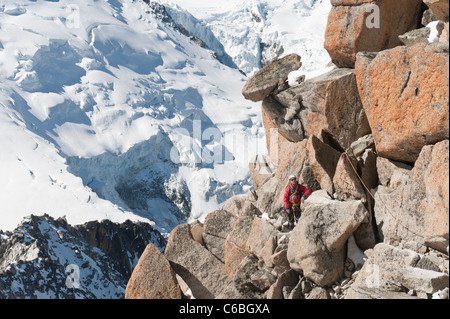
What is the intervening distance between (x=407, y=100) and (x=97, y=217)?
166 feet

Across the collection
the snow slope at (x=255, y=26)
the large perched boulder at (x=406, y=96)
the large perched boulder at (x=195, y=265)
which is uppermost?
the large perched boulder at (x=406, y=96)

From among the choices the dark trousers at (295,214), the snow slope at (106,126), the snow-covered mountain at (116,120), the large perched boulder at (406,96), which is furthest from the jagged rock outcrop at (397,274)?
the snow slope at (106,126)

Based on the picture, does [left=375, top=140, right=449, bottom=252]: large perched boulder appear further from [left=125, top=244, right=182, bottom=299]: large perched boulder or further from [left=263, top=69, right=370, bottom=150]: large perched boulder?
[left=125, top=244, right=182, bottom=299]: large perched boulder

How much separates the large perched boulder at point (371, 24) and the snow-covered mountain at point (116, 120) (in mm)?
42303

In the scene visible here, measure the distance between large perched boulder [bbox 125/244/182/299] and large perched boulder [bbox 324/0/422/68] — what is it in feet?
22.1

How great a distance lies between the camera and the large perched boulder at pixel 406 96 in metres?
8.27

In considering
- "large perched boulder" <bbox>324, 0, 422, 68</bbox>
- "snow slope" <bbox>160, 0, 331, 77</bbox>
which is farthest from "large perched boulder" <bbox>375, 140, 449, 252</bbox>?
"snow slope" <bbox>160, 0, 331, 77</bbox>

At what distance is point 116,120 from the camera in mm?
69688

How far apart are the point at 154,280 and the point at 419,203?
5873 mm

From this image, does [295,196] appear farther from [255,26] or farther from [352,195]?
[255,26]

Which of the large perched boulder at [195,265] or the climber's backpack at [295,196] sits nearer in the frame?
the climber's backpack at [295,196]

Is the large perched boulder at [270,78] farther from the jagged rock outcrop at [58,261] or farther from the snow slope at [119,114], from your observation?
the snow slope at [119,114]

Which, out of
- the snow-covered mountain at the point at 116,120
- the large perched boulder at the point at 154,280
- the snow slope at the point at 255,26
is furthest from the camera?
the snow slope at the point at 255,26
